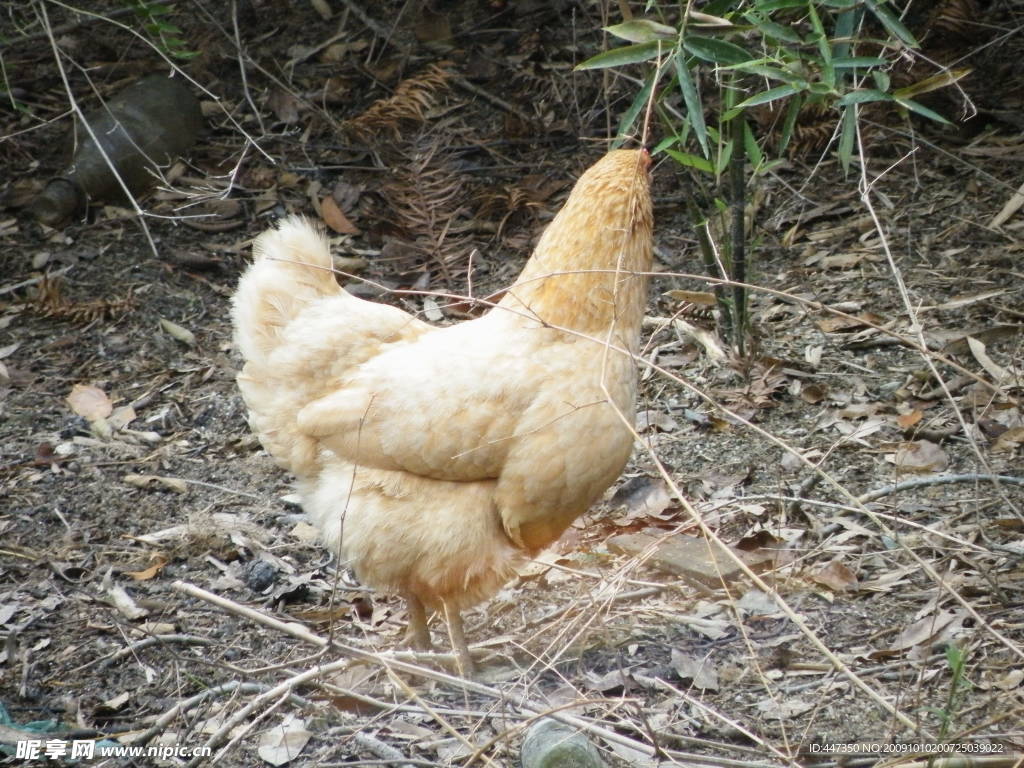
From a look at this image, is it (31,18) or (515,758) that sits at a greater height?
(31,18)

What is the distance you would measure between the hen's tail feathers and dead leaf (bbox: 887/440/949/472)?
8.53 feet

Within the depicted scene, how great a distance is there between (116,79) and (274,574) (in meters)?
4.63

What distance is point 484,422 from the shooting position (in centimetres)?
401

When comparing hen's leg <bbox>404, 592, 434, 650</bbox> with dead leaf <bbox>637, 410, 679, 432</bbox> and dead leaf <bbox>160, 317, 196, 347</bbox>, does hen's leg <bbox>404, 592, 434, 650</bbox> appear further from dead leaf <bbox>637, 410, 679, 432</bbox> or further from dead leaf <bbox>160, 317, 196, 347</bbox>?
dead leaf <bbox>160, 317, 196, 347</bbox>

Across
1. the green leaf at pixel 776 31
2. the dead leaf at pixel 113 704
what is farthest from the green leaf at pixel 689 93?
the dead leaf at pixel 113 704

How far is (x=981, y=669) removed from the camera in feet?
11.9

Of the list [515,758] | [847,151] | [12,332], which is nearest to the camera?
[515,758]

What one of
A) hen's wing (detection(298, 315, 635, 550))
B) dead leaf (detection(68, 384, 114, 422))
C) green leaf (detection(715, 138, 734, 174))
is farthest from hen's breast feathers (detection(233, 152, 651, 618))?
dead leaf (detection(68, 384, 114, 422))

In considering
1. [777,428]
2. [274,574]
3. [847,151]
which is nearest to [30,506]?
[274,574]

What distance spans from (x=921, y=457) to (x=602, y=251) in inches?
72.2

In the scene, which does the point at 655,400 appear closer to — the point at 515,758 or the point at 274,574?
the point at 274,574

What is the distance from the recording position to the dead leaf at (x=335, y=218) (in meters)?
7.18

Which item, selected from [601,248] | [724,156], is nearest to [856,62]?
[601,248]

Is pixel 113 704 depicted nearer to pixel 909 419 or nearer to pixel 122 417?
pixel 122 417
